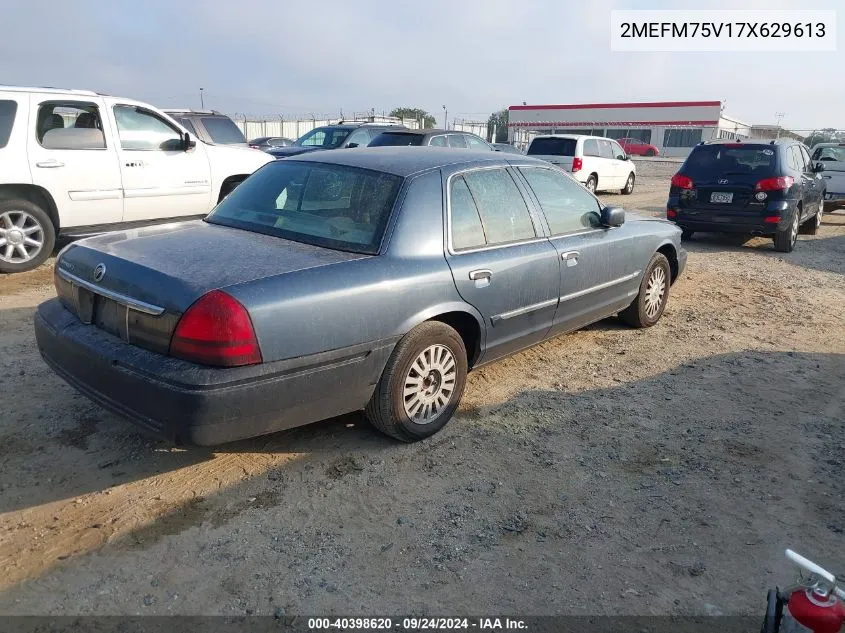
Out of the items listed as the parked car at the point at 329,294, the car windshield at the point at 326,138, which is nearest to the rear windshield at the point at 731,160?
the parked car at the point at 329,294

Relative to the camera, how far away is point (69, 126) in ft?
24.5

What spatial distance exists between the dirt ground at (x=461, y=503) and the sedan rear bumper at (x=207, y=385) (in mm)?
433

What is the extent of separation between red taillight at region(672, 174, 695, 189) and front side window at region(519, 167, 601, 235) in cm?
596

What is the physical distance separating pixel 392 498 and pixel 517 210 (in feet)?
7.02

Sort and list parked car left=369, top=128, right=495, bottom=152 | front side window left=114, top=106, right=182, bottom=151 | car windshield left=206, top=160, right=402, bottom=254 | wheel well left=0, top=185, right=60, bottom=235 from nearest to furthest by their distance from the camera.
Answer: car windshield left=206, top=160, right=402, bottom=254 → wheel well left=0, top=185, right=60, bottom=235 → front side window left=114, top=106, right=182, bottom=151 → parked car left=369, top=128, right=495, bottom=152

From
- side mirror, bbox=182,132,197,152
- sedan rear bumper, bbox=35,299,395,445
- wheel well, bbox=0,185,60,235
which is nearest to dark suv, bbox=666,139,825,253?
side mirror, bbox=182,132,197,152

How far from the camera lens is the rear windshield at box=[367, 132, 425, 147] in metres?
13.3

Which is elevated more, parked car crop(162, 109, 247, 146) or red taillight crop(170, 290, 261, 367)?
parked car crop(162, 109, 247, 146)

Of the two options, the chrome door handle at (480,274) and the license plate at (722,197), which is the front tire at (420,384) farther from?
the license plate at (722,197)

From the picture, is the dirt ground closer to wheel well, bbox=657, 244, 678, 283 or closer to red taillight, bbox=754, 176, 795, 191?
wheel well, bbox=657, 244, 678, 283

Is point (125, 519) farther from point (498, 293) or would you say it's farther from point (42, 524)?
point (498, 293)

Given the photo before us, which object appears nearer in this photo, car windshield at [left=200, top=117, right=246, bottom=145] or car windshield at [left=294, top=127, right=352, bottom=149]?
car windshield at [left=200, top=117, right=246, bottom=145]

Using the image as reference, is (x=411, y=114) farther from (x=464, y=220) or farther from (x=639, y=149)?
(x=464, y=220)

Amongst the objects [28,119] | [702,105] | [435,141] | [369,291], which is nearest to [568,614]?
[369,291]
